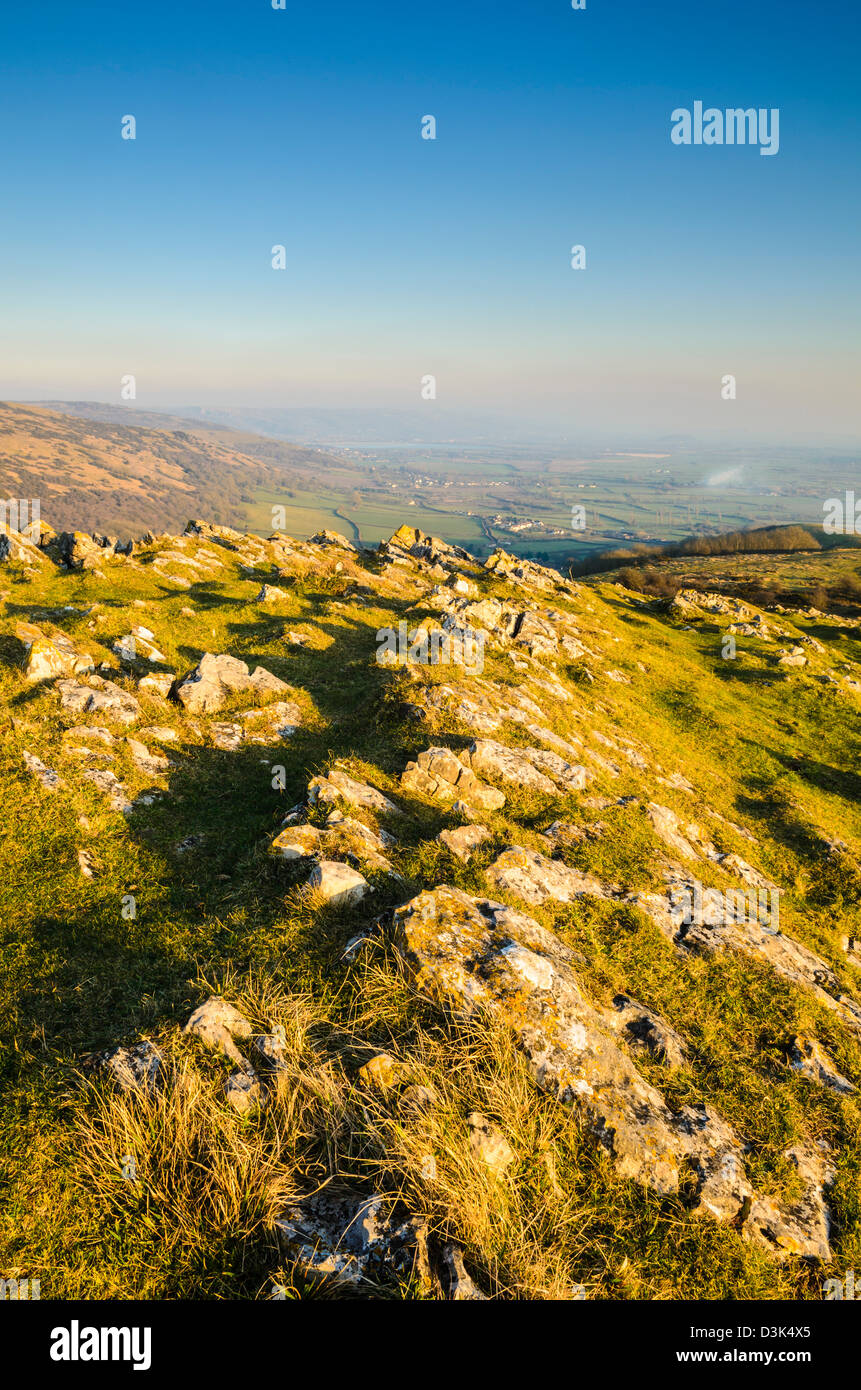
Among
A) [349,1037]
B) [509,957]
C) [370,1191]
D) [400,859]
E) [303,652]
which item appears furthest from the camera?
[303,652]

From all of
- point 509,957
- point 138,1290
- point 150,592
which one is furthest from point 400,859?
point 150,592

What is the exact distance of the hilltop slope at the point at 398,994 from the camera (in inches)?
193

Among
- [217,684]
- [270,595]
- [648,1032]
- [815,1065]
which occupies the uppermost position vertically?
[270,595]

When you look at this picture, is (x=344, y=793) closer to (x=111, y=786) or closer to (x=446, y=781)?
(x=446, y=781)

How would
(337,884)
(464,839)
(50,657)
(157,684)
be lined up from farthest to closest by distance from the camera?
(157,684)
(50,657)
(464,839)
(337,884)

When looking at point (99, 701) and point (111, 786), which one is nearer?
point (111, 786)

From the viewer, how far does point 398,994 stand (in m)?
7.06

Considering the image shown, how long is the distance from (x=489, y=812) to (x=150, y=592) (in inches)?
886

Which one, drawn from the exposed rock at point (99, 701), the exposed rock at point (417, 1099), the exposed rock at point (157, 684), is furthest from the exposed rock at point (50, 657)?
the exposed rock at point (417, 1099)

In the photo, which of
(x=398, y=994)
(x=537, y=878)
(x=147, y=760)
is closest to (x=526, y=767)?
(x=537, y=878)

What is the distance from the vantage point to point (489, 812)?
13.0 m

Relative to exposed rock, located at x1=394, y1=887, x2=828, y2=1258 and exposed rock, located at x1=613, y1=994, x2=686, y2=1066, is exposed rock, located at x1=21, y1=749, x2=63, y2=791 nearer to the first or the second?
exposed rock, located at x1=394, y1=887, x2=828, y2=1258

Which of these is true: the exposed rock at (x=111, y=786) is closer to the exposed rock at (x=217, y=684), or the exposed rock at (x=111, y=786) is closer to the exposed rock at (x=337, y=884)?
the exposed rock at (x=217, y=684)
